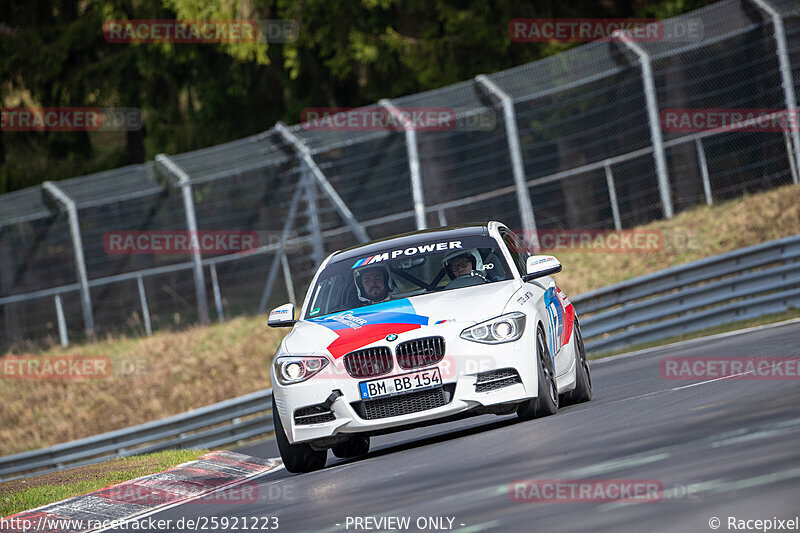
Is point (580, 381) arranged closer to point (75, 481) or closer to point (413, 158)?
point (75, 481)

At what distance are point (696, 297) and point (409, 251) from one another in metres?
8.00

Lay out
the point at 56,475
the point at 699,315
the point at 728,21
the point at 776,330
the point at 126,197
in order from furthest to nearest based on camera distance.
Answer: the point at 126,197
the point at 728,21
the point at 699,315
the point at 776,330
the point at 56,475

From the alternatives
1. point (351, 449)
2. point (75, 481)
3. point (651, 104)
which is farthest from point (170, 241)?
point (351, 449)

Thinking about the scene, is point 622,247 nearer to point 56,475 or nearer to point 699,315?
point 699,315

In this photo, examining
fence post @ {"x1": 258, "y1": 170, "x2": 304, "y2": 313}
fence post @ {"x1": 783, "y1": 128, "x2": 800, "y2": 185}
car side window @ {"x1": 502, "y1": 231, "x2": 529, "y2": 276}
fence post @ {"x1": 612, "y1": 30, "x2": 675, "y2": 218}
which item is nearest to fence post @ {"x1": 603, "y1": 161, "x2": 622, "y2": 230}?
fence post @ {"x1": 612, "y1": 30, "x2": 675, "y2": 218}

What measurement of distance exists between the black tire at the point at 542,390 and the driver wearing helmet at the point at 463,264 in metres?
1.02

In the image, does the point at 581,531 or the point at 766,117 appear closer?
the point at 581,531

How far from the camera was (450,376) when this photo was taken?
352 inches

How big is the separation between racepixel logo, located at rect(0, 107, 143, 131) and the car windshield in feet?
73.8

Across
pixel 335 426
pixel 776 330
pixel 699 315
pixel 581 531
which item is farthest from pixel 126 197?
pixel 581 531

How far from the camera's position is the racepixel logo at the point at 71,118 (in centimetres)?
3198

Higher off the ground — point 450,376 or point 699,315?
point 450,376

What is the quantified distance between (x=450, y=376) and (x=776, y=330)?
22.9ft

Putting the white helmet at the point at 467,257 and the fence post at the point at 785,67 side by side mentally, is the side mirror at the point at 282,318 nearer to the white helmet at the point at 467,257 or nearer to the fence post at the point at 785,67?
the white helmet at the point at 467,257
